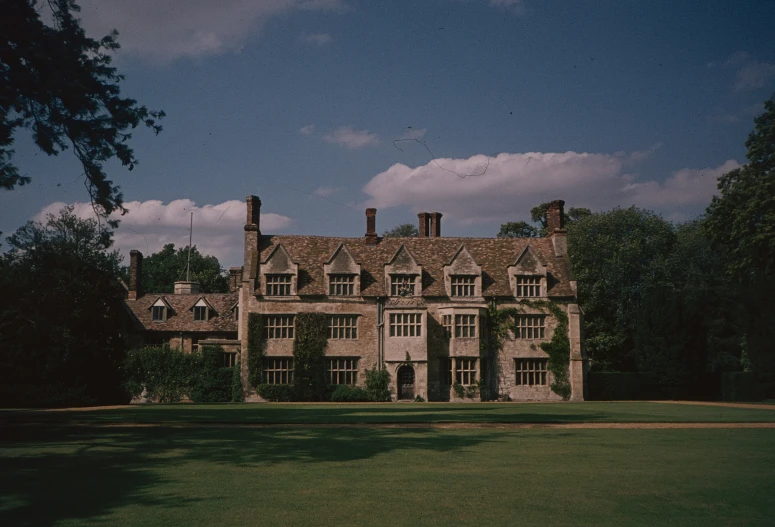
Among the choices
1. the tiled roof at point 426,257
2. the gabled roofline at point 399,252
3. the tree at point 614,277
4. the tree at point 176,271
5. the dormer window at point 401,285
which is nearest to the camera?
the dormer window at point 401,285

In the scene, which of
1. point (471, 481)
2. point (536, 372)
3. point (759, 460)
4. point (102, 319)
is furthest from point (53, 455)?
point (536, 372)

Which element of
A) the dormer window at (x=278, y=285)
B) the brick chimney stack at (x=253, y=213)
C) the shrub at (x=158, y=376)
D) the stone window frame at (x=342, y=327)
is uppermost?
the brick chimney stack at (x=253, y=213)

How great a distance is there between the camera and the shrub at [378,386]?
135 feet

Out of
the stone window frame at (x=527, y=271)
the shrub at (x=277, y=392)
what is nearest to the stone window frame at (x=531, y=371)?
the stone window frame at (x=527, y=271)

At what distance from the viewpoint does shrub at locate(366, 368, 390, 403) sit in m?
41.3

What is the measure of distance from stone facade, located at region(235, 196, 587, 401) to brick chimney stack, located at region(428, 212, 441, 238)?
14.9 ft

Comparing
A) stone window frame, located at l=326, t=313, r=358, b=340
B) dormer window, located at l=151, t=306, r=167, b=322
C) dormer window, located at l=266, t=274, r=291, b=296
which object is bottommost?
stone window frame, located at l=326, t=313, r=358, b=340

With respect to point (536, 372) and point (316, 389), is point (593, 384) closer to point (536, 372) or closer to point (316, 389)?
point (536, 372)

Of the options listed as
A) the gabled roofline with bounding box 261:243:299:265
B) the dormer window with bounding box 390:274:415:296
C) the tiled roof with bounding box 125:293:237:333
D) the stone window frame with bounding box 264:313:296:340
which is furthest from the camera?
the tiled roof with bounding box 125:293:237:333

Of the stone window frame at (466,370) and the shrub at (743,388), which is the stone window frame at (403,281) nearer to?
the stone window frame at (466,370)

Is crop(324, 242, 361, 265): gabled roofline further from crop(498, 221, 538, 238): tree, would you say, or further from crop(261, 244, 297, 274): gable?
crop(498, 221, 538, 238): tree

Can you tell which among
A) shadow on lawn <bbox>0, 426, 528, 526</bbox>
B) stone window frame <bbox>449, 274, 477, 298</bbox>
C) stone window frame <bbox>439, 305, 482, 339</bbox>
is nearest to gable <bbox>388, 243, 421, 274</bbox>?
stone window frame <bbox>449, 274, 477, 298</bbox>

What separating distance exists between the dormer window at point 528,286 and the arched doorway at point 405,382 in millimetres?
8658

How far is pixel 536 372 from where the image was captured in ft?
143
